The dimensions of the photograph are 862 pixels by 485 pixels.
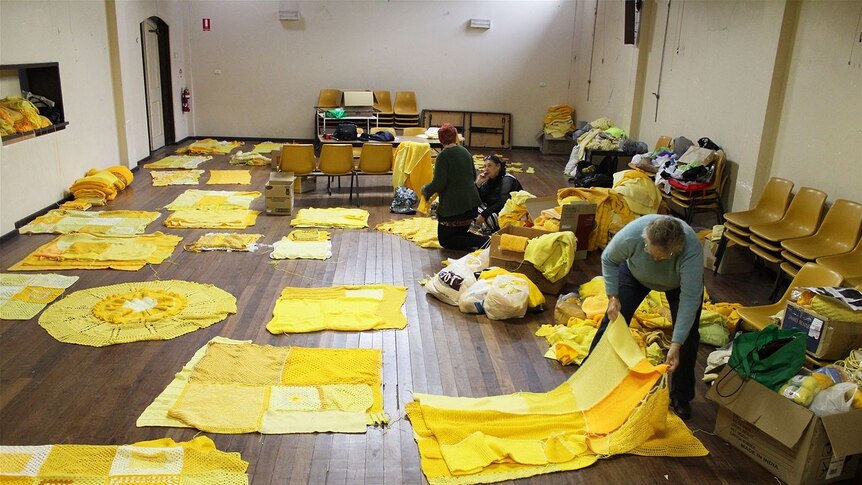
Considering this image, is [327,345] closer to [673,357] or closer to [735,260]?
[673,357]

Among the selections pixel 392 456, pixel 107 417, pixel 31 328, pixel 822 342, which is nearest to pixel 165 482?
pixel 107 417

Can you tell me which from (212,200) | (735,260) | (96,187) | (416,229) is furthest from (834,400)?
(96,187)

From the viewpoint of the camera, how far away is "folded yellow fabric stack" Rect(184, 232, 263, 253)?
22.3 feet

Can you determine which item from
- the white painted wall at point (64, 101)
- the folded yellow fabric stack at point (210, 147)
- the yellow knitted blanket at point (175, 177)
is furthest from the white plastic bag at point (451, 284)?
the folded yellow fabric stack at point (210, 147)

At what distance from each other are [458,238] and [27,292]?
3.82 m

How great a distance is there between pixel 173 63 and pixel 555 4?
7286mm

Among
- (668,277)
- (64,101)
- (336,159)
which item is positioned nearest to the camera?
(668,277)

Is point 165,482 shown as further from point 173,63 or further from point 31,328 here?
point 173,63

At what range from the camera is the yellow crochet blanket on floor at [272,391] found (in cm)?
385

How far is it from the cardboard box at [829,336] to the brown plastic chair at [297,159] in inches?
246

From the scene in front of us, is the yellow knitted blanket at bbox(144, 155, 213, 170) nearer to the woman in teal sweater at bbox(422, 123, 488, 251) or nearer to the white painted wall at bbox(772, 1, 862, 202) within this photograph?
the woman in teal sweater at bbox(422, 123, 488, 251)

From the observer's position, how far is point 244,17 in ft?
43.1

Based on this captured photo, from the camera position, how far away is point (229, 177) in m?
10.1

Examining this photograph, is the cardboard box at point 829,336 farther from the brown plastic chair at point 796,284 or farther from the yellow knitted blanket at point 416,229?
the yellow knitted blanket at point 416,229
